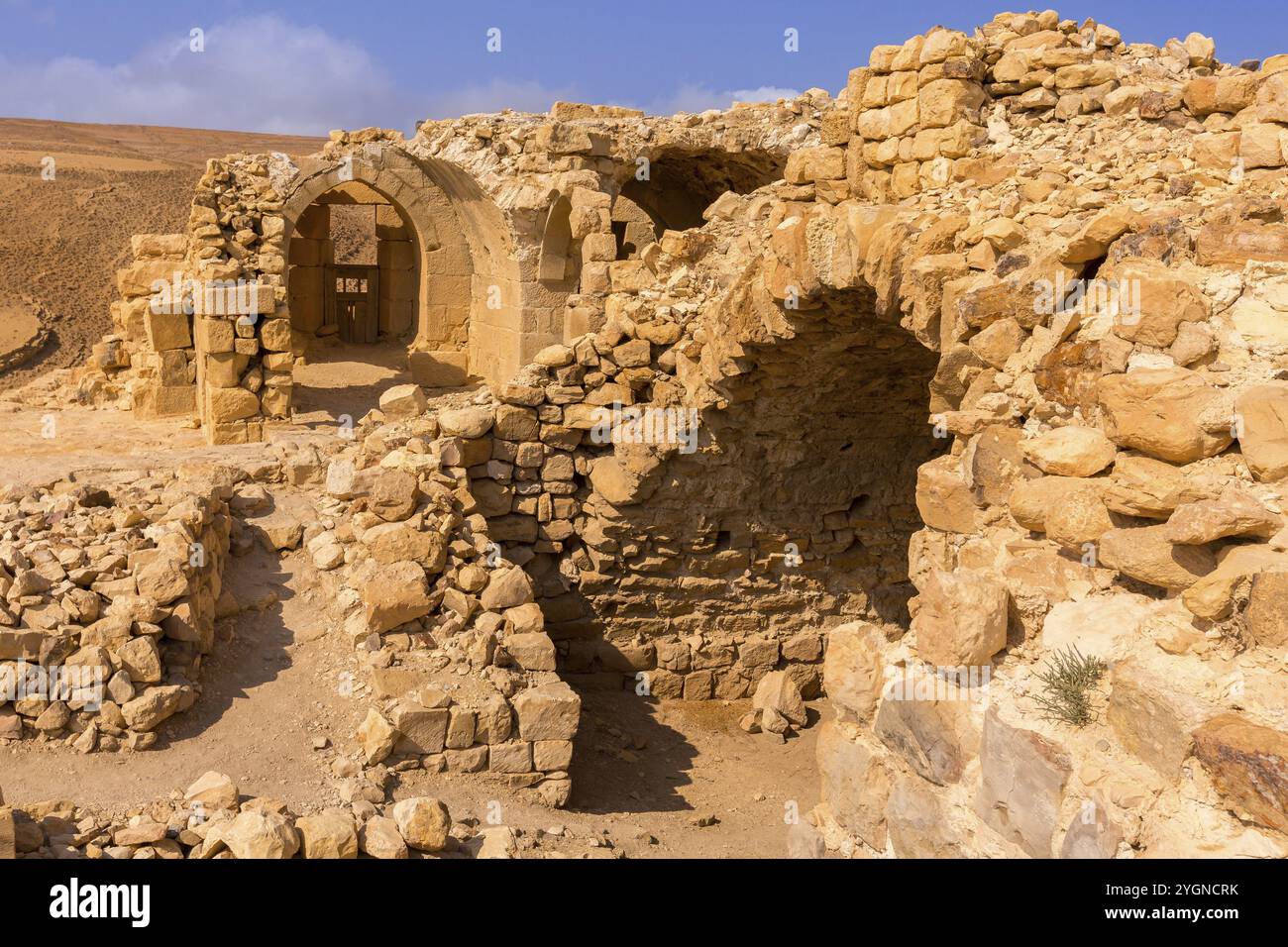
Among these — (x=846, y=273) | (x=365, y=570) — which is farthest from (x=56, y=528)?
(x=846, y=273)

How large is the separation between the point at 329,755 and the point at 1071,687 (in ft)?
12.0

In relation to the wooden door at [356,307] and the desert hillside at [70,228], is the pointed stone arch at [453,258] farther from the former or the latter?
the desert hillside at [70,228]

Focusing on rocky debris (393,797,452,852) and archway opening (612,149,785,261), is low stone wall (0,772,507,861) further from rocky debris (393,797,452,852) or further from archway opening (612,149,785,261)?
Result: archway opening (612,149,785,261)

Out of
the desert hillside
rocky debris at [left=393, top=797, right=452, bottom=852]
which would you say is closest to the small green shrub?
rocky debris at [left=393, top=797, right=452, bottom=852]

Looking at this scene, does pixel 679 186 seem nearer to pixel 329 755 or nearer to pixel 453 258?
pixel 453 258

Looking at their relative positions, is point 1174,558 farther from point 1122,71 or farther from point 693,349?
point 693,349

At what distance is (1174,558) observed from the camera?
2926 millimetres

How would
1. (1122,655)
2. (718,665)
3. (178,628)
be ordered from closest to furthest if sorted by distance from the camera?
1. (1122,655)
2. (178,628)
3. (718,665)

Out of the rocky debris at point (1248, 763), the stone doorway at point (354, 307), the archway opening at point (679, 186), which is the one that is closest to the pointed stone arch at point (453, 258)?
the archway opening at point (679, 186)

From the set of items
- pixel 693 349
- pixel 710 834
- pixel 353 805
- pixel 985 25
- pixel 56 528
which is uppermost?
pixel 985 25

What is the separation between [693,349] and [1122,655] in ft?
15.9

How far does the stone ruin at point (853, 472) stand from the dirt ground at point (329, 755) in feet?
0.60

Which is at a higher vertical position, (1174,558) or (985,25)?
(985,25)

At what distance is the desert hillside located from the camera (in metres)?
20.0
